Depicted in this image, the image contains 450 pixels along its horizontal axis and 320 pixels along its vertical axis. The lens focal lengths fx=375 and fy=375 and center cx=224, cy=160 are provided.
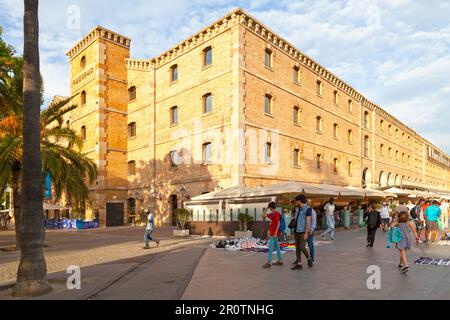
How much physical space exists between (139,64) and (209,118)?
10235 mm

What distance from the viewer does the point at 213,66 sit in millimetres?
24125

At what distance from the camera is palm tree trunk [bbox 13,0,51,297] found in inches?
278

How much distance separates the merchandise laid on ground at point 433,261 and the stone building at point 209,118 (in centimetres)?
1287

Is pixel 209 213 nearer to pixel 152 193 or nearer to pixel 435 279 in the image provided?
pixel 152 193

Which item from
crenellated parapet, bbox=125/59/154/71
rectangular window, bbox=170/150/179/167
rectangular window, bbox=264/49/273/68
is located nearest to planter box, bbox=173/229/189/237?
→ rectangular window, bbox=170/150/179/167

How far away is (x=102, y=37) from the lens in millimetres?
30266

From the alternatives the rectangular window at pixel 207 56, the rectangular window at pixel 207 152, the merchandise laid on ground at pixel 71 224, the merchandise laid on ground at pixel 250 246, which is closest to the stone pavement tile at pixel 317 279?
the merchandise laid on ground at pixel 250 246

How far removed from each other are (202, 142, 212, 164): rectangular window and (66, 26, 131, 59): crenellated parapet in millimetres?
13662

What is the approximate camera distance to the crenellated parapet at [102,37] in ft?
99.1

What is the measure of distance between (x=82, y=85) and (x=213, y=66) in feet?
48.1

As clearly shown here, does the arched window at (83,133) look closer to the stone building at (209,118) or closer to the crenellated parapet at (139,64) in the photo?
the stone building at (209,118)

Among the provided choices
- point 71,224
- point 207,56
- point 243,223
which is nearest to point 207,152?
point 207,56
